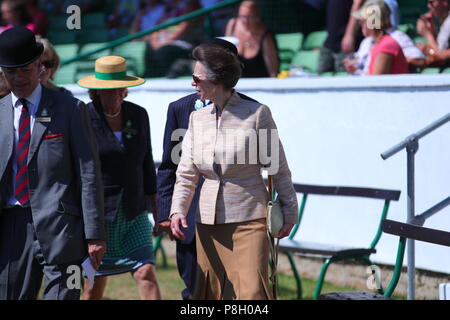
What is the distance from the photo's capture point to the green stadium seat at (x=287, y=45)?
959 centimetres

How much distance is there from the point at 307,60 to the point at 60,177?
17.1ft

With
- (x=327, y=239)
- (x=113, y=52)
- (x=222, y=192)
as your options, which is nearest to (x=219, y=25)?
(x=113, y=52)

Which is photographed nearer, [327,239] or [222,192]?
[222,192]

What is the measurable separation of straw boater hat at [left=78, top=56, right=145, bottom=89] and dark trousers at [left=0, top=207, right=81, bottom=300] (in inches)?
64.7

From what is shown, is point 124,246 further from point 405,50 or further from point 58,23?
point 58,23

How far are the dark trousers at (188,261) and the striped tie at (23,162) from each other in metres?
1.22

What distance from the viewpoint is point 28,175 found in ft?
15.0

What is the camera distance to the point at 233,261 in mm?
4746

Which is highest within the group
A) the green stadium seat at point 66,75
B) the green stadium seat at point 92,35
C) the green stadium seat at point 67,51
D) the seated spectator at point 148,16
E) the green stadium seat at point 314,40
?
the green stadium seat at point 314,40

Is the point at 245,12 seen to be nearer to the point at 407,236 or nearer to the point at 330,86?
the point at 330,86

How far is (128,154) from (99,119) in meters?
0.30

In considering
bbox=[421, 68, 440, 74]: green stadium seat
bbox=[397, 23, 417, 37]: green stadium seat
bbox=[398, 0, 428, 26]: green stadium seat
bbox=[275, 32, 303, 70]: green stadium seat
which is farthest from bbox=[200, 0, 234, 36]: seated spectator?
bbox=[421, 68, 440, 74]: green stadium seat

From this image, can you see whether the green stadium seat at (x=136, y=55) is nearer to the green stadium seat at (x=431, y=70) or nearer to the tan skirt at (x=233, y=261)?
the green stadium seat at (x=431, y=70)

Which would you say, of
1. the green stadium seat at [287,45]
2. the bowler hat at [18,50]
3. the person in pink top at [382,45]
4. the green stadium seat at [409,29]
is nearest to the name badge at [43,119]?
the bowler hat at [18,50]
